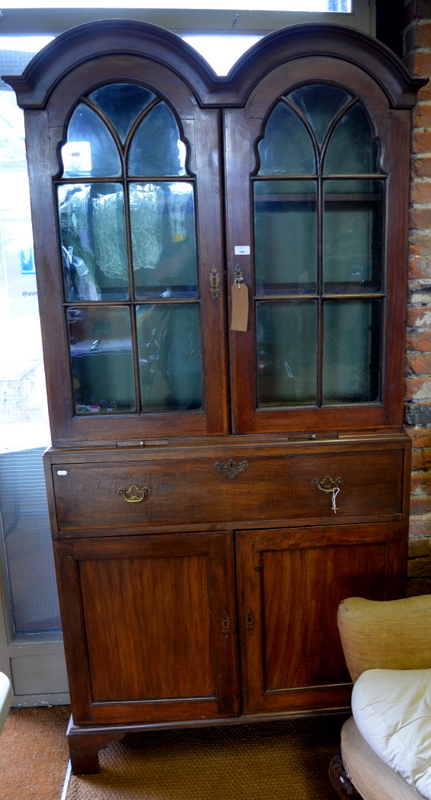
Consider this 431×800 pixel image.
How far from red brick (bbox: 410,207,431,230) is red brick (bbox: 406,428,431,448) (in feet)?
1.83

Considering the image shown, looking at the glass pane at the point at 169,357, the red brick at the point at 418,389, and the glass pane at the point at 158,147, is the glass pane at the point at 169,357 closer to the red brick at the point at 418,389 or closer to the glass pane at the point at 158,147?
the glass pane at the point at 158,147

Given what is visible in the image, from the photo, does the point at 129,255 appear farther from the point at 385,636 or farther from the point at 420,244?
the point at 385,636

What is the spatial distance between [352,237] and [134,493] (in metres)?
0.85

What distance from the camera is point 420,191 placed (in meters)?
1.51

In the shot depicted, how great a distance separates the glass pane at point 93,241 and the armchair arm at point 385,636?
0.96 meters

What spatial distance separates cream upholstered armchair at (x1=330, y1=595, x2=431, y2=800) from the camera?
3.64 ft

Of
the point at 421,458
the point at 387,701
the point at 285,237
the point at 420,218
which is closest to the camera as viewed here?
the point at 387,701

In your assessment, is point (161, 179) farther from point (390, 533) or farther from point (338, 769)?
point (338, 769)

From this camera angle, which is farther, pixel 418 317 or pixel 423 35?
pixel 418 317

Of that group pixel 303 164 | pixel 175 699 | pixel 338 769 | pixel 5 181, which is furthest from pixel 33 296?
pixel 338 769

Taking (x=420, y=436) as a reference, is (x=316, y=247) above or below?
above

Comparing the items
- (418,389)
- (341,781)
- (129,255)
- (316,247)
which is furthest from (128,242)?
(341,781)

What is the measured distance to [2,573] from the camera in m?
1.82

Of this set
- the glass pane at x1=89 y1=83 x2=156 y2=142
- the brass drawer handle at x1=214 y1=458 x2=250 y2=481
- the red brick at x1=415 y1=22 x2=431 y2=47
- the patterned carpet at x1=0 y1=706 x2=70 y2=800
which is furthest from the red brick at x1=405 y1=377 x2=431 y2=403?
the patterned carpet at x1=0 y1=706 x2=70 y2=800
